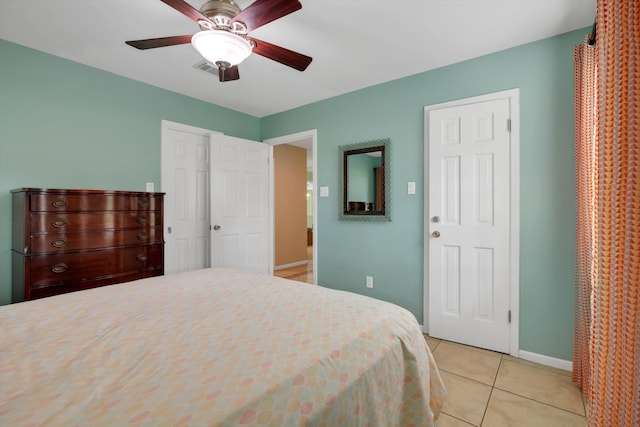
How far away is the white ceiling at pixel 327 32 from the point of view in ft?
6.12

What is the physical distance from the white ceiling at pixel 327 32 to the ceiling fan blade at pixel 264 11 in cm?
38

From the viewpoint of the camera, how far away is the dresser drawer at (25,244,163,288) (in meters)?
2.04

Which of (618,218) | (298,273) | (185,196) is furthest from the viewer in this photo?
(298,273)

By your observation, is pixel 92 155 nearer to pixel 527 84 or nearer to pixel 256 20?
pixel 256 20

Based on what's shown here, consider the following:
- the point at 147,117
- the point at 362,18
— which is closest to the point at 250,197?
the point at 147,117

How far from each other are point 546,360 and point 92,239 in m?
3.61

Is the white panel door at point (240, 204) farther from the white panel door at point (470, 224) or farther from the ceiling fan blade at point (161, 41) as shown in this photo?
the white panel door at point (470, 224)

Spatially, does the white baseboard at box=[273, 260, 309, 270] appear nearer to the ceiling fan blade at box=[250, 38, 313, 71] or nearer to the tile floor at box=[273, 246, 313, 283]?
the tile floor at box=[273, 246, 313, 283]

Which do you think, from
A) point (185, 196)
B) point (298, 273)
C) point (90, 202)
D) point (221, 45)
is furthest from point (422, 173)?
point (298, 273)

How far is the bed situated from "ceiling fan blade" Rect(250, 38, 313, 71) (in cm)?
145

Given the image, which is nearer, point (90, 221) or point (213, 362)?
point (213, 362)

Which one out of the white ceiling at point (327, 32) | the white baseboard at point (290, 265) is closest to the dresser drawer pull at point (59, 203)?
the white ceiling at point (327, 32)

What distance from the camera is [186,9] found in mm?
1487

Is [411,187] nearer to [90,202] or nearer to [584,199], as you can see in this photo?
[584,199]
